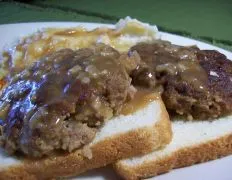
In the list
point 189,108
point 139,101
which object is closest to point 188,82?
point 189,108

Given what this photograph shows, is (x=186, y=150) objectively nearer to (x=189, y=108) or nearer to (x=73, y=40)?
(x=189, y=108)

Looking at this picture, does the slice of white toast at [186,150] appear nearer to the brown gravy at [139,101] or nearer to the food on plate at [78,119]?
the food on plate at [78,119]

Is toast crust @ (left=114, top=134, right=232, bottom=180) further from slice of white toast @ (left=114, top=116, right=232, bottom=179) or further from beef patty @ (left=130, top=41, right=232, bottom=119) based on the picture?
beef patty @ (left=130, top=41, right=232, bottom=119)

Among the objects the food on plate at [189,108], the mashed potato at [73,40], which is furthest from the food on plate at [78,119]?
the mashed potato at [73,40]

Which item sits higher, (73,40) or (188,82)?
(188,82)

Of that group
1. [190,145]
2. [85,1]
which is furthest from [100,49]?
[85,1]

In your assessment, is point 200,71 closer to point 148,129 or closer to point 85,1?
point 148,129
